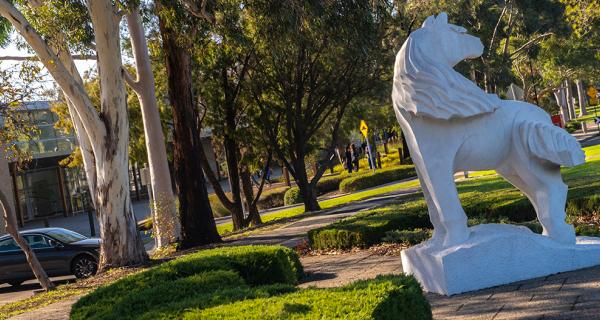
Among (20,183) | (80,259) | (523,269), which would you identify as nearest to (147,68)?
(80,259)

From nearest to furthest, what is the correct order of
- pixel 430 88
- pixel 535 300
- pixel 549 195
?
pixel 535 300 < pixel 430 88 < pixel 549 195

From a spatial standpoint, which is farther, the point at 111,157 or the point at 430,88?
the point at 111,157

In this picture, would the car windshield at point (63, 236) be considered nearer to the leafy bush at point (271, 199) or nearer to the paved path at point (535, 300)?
the paved path at point (535, 300)

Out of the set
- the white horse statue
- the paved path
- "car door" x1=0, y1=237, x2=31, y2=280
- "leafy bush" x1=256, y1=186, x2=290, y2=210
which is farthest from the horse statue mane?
"leafy bush" x1=256, y1=186, x2=290, y2=210

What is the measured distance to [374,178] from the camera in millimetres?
36219

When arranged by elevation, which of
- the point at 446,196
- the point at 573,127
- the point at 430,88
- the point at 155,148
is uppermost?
the point at 155,148

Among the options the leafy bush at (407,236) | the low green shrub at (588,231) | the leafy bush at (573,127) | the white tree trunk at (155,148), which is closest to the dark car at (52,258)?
the white tree trunk at (155,148)

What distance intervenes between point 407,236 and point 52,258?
1072cm

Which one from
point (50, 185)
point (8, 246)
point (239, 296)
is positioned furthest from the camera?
point (50, 185)

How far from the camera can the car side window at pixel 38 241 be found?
60.9 feet

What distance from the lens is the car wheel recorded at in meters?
18.2

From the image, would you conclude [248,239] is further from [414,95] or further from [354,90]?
[414,95]

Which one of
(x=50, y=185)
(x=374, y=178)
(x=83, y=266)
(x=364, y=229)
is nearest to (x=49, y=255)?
(x=83, y=266)

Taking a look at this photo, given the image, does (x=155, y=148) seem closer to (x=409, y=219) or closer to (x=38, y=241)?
(x=38, y=241)
